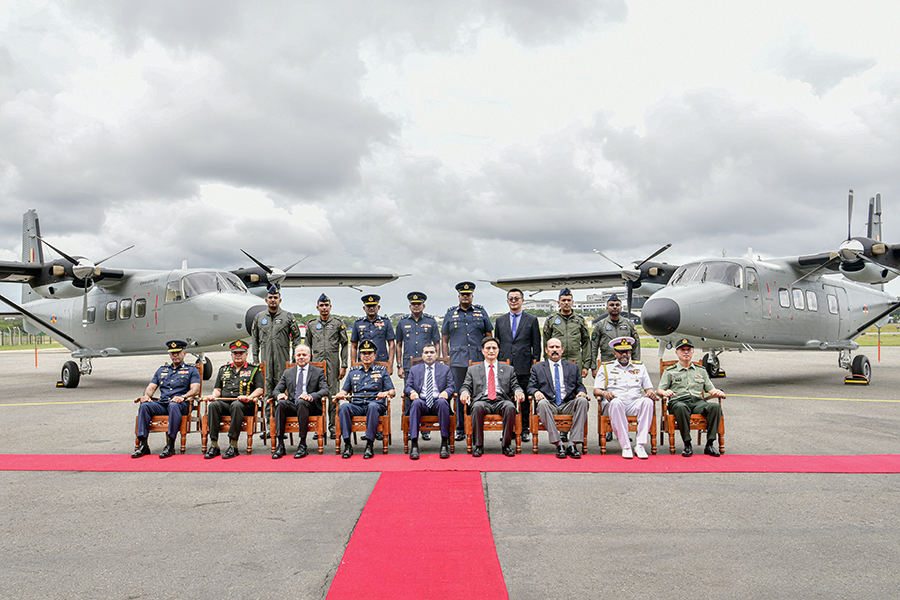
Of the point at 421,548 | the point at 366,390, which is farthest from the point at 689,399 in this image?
the point at 421,548

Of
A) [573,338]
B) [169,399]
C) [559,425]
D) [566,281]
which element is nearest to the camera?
[559,425]

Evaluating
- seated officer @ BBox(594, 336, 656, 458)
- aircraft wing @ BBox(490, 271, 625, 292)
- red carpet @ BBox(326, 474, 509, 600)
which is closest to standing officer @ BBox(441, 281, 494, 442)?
seated officer @ BBox(594, 336, 656, 458)

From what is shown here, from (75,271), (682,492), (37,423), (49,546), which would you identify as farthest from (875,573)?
(75,271)

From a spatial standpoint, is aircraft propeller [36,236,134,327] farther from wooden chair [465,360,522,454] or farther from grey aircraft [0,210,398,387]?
wooden chair [465,360,522,454]

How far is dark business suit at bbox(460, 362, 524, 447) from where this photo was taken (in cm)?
595

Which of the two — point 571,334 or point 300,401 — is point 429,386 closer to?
point 300,401

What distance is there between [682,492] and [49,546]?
471cm

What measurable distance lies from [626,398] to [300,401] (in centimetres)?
363

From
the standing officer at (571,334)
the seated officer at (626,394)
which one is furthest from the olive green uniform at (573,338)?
the seated officer at (626,394)

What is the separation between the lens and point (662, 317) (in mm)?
10992

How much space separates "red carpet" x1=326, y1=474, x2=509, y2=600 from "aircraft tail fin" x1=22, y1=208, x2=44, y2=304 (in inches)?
682

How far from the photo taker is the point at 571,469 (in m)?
5.41

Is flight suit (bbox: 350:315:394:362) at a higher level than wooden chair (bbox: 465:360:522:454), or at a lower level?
higher

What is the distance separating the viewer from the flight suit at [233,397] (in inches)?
240
